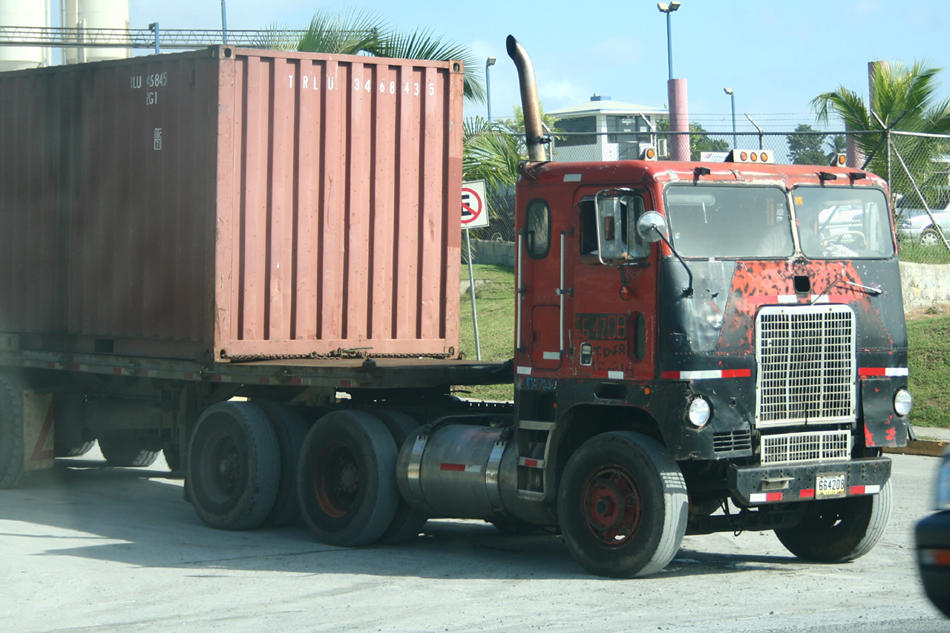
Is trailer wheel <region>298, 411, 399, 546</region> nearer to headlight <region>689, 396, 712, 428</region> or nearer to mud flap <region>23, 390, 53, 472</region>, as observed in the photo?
headlight <region>689, 396, 712, 428</region>

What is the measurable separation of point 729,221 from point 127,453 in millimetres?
8539

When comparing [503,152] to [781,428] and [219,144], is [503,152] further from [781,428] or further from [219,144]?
[781,428]

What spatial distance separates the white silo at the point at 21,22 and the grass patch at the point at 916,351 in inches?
729

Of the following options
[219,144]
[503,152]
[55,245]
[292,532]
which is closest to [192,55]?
[219,144]

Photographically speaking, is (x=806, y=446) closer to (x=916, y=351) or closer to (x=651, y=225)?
(x=651, y=225)

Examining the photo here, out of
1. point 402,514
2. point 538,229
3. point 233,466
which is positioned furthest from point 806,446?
point 233,466

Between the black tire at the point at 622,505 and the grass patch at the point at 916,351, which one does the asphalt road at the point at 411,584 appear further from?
the grass patch at the point at 916,351

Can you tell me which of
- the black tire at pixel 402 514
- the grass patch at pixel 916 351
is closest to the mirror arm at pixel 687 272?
the black tire at pixel 402 514

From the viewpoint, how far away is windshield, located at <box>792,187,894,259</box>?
8977 millimetres

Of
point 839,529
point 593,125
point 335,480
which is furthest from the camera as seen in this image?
point 593,125

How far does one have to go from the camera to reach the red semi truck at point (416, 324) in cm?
858

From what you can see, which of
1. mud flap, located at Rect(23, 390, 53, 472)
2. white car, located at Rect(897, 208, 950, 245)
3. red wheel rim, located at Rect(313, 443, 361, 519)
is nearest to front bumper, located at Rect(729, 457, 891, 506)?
red wheel rim, located at Rect(313, 443, 361, 519)

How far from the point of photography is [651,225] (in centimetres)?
823

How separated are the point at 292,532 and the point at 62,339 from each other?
3.89 m
